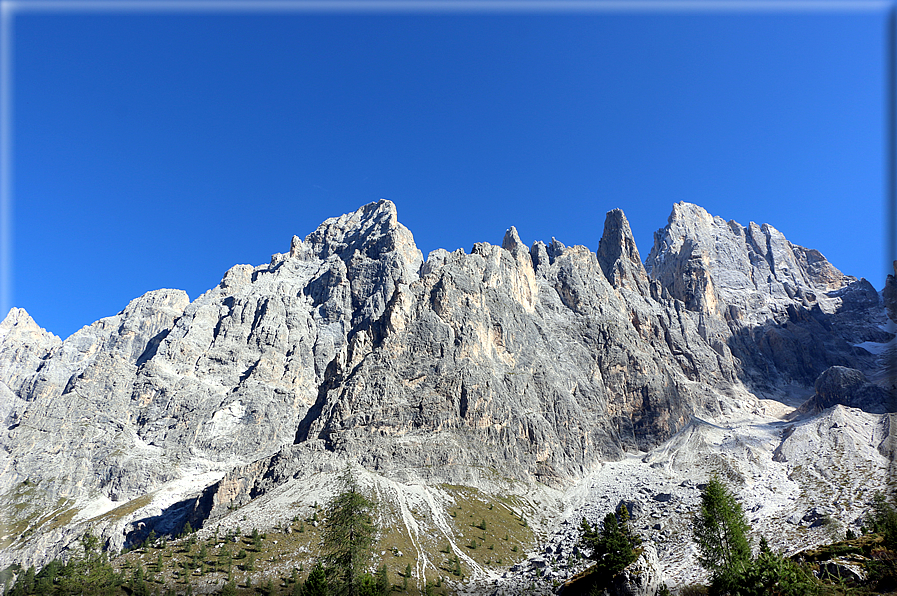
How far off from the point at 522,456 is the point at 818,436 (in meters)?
101

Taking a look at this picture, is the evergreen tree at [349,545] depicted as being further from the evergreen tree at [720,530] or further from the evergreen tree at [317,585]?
the evergreen tree at [720,530]

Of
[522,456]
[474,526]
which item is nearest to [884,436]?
[522,456]

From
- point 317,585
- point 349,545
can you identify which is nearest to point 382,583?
point 317,585

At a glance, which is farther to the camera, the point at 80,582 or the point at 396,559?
the point at 396,559

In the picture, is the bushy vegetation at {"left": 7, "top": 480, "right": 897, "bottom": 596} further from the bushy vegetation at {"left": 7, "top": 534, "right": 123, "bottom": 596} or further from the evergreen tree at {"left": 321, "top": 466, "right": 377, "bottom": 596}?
the bushy vegetation at {"left": 7, "top": 534, "right": 123, "bottom": 596}

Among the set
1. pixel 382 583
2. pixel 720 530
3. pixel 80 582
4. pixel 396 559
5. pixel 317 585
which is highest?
pixel 396 559

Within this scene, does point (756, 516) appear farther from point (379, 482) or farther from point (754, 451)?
point (379, 482)

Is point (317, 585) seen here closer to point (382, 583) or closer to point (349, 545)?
point (349, 545)

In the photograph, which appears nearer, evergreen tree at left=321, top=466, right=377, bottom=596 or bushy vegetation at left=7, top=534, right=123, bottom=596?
evergreen tree at left=321, top=466, right=377, bottom=596

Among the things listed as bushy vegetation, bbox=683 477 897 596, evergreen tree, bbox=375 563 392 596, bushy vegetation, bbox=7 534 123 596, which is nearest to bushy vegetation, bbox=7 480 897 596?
bushy vegetation, bbox=683 477 897 596

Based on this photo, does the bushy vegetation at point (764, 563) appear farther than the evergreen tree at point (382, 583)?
No

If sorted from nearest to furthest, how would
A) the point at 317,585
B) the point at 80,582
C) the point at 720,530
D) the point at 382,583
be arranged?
the point at 317,585, the point at 720,530, the point at 382,583, the point at 80,582

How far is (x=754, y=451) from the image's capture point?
18388 cm

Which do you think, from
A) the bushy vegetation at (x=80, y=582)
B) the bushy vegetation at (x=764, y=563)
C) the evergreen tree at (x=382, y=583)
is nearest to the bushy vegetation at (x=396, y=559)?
the bushy vegetation at (x=764, y=563)
